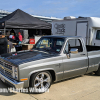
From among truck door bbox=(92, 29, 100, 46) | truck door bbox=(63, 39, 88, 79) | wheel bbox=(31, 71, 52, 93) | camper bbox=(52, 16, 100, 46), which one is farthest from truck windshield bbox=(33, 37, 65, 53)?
truck door bbox=(92, 29, 100, 46)

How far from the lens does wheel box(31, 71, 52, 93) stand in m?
4.06

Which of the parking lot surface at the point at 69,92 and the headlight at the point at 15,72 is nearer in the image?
the headlight at the point at 15,72

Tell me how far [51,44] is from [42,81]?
4.99 feet

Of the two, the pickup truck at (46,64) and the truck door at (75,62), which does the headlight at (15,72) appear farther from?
the truck door at (75,62)

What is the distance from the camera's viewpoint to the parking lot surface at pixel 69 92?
4031 millimetres

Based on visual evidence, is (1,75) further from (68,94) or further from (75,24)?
(75,24)

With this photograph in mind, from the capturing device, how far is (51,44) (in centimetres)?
523

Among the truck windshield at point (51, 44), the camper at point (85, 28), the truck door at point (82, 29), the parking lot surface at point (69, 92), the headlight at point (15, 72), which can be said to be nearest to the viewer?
the headlight at point (15, 72)

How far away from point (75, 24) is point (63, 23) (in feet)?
3.46

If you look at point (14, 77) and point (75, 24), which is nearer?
point (14, 77)

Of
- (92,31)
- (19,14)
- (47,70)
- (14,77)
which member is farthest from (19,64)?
(19,14)

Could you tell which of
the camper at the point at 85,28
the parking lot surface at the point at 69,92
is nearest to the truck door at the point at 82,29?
the camper at the point at 85,28

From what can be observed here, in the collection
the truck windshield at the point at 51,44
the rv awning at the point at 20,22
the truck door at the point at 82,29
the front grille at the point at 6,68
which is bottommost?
the front grille at the point at 6,68

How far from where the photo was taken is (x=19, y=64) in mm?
3822
